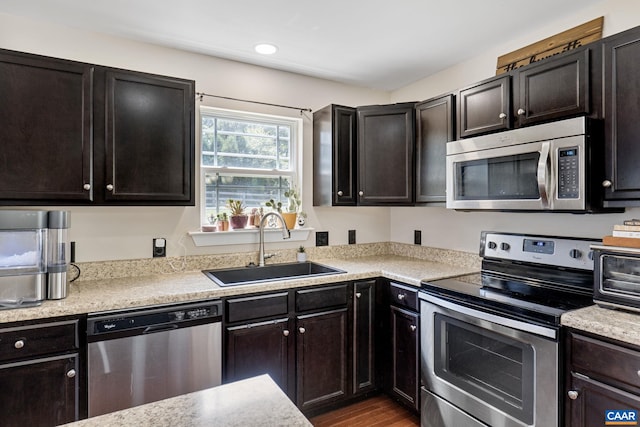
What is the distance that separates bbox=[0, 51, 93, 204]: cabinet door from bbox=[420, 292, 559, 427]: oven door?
210 cm

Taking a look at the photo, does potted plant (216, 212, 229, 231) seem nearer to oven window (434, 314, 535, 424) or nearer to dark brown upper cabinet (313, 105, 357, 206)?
dark brown upper cabinet (313, 105, 357, 206)

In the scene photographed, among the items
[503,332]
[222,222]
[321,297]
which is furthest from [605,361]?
[222,222]

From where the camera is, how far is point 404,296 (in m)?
2.33

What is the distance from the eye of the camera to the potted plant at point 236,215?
8.71 feet

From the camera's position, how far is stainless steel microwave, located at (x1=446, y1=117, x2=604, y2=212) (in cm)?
170

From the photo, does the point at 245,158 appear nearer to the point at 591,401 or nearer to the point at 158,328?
the point at 158,328

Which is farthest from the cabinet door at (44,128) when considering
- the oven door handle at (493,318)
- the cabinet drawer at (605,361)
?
the cabinet drawer at (605,361)

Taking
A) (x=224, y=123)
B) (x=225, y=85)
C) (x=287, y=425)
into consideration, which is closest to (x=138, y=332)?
(x=287, y=425)

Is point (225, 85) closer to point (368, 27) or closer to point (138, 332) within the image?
point (368, 27)

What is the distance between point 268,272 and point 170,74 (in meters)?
1.56

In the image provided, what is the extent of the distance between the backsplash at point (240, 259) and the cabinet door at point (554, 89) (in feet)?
3.59

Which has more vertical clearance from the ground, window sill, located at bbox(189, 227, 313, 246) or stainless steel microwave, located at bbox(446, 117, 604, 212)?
stainless steel microwave, located at bbox(446, 117, 604, 212)

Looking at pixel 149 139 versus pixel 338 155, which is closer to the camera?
pixel 149 139

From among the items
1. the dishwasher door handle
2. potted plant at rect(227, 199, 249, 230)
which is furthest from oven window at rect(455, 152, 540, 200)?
the dishwasher door handle
